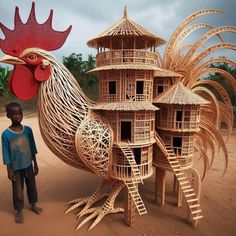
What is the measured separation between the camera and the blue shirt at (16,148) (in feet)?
26.3

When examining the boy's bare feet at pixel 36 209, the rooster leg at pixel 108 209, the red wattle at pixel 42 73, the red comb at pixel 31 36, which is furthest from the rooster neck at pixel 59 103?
the boy's bare feet at pixel 36 209

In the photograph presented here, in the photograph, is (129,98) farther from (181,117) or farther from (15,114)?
(15,114)

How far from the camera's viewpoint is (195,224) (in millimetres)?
8719

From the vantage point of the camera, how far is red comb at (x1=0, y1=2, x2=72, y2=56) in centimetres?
700

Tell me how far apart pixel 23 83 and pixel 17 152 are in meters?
2.75

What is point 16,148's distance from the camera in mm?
8156

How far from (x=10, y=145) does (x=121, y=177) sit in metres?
4.48

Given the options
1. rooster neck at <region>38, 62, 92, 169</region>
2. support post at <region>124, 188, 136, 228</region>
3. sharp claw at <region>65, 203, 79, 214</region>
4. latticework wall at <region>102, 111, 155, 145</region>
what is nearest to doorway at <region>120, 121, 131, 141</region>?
latticework wall at <region>102, 111, 155, 145</region>

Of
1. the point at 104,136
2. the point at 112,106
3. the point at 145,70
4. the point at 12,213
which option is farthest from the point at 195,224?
the point at 12,213

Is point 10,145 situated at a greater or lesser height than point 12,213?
greater

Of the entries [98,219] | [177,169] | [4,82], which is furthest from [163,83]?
[4,82]

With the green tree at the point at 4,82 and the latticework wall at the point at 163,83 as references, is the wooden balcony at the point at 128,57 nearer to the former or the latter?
the latticework wall at the point at 163,83

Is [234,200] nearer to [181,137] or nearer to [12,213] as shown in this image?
[181,137]

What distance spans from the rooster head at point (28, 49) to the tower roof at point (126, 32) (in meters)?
1.32
